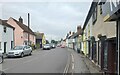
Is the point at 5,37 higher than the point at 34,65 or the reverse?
higher

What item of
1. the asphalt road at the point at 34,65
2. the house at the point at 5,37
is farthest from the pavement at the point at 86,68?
the house at the point at 5,37

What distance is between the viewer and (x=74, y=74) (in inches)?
534

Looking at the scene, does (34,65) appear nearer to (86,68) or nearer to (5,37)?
(86,68)

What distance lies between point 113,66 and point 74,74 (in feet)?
7.68

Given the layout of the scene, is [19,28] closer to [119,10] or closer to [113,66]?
[113,66]

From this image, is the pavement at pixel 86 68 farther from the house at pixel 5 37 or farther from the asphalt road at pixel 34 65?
the house at pixel 5 37

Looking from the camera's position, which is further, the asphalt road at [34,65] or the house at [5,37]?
the house at [5,37]

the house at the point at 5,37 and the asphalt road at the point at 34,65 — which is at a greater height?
the house at the point at 5,37

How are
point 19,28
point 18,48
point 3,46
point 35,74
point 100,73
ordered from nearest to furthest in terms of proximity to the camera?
1. point 35,74
2. point 100,73
3. point 18,48
4. point 3,46
5. point 19,28

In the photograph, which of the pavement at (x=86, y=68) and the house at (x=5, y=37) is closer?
the pavement at (x=86, y=68)

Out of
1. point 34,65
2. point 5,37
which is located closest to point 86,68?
point 34,65

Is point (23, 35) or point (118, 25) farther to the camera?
point (23, 35)

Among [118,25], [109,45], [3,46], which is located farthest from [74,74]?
[3,46]

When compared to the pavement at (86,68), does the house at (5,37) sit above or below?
above
